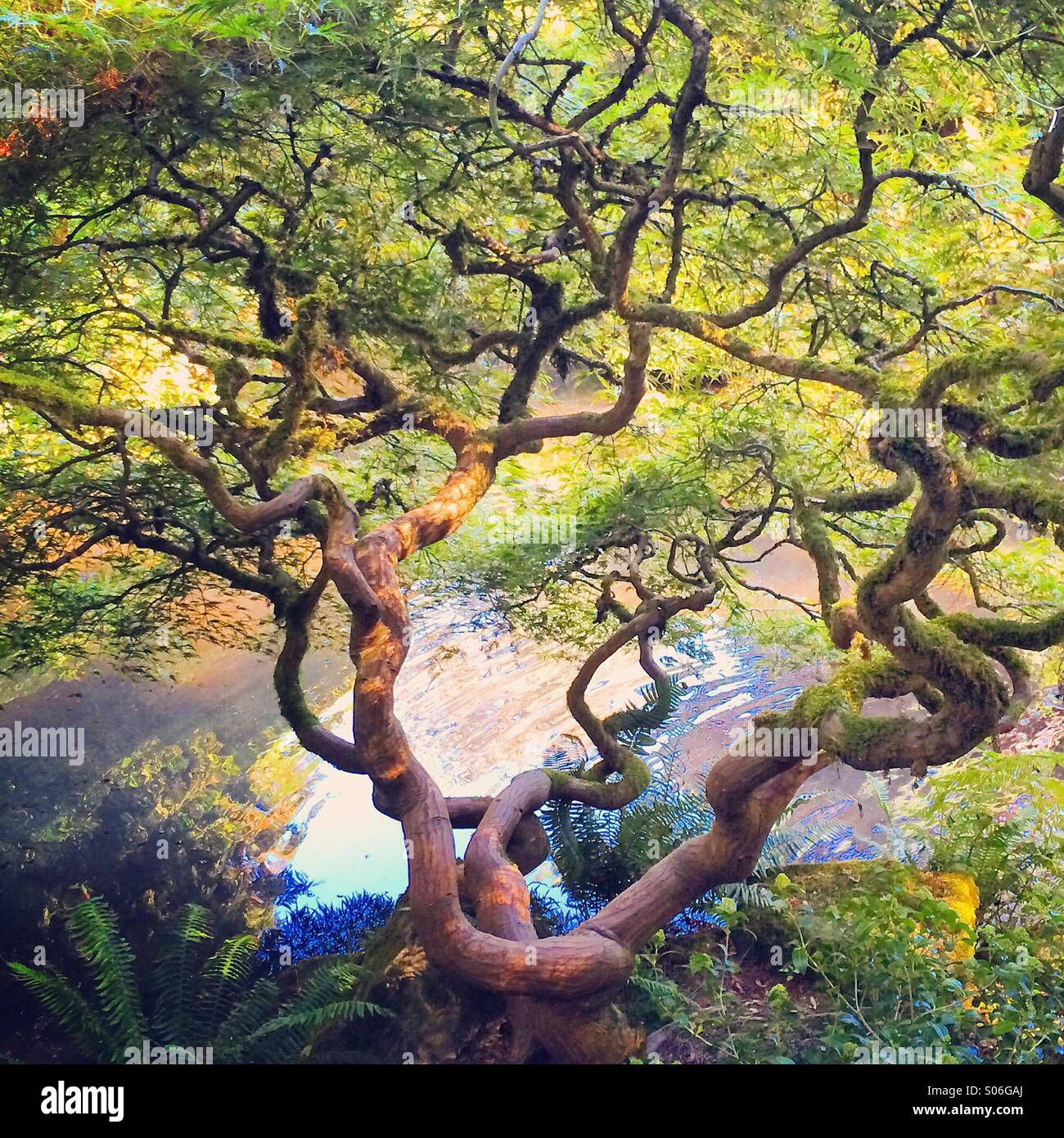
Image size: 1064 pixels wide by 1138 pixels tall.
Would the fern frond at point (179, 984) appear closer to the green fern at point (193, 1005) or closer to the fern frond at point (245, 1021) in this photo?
the green fern at point (193, 1005)

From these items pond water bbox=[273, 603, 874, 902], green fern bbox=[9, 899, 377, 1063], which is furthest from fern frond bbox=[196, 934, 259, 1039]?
pond water bbox=[273, 603, 874, 902]

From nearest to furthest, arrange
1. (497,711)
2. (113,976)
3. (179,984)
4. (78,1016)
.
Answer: (113,976) < (78,1016) < (179,984) < (497,711)

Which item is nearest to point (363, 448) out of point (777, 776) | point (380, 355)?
point (380, 355)

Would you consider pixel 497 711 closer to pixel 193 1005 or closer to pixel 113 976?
pixel 193 1005

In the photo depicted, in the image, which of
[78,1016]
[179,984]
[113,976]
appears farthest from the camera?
[179,984]

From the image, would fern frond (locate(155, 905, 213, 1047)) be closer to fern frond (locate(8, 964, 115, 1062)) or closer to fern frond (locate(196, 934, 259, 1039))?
fern frond (locate(196, 934, 259, 1039))

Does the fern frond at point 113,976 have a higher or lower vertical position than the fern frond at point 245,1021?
higher

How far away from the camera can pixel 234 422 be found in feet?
16.8

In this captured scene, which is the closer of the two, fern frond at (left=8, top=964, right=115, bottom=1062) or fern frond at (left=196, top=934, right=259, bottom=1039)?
fern frond at (left=8, top=964, right=115, bottom=1062)

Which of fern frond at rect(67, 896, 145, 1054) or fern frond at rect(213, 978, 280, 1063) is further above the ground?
fern frond at rect(67, 896, 145, 1054)

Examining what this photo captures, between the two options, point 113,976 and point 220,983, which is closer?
point 113,976

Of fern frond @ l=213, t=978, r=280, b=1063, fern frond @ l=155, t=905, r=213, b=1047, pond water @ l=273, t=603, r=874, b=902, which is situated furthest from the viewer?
pond water @ l=273, t=603, r=874, b=902

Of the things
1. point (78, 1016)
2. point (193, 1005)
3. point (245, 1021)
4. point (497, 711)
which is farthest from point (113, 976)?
point (497, 711)

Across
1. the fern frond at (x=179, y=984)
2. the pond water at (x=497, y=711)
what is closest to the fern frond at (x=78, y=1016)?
the fern frond at (x=179, y=984)
